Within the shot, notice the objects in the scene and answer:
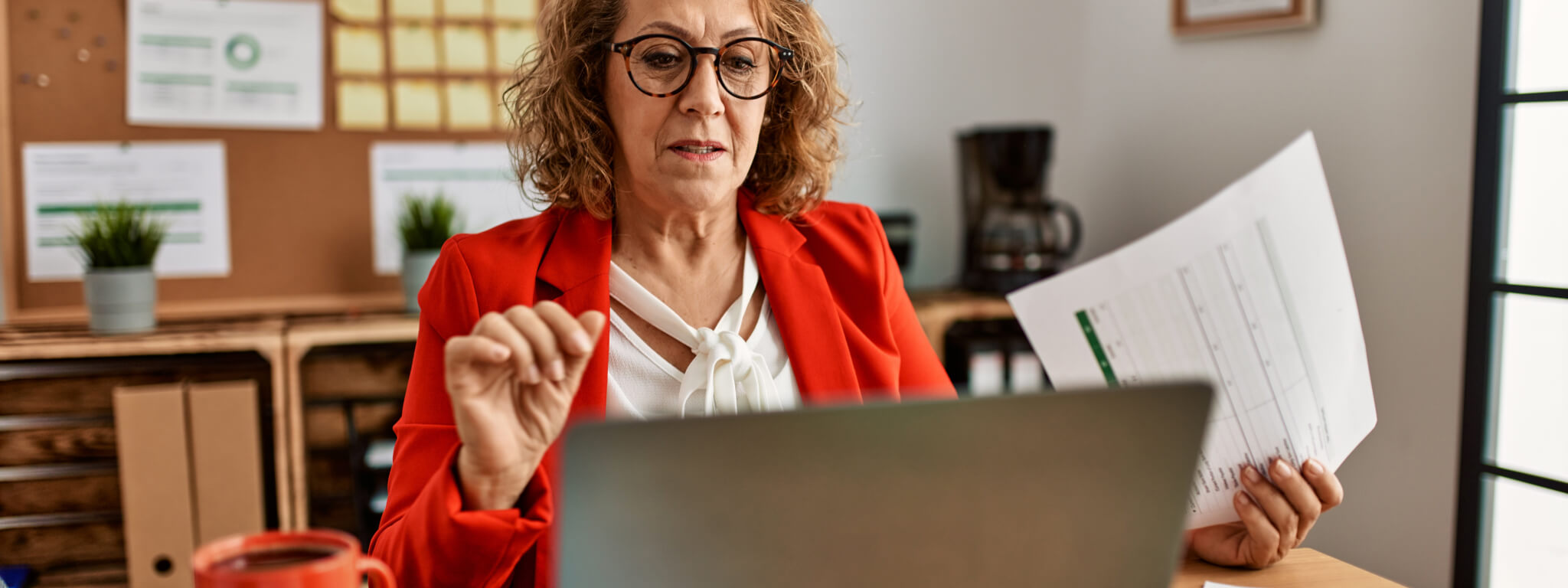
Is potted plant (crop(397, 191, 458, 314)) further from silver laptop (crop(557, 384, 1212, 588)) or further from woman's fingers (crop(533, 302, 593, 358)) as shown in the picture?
silver laptop (crop(557, 384, 1212, 588))

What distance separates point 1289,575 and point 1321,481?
11cm

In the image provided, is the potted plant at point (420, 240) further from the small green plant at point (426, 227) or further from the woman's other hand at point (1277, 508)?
the woman's other hand at point (1277, 508)

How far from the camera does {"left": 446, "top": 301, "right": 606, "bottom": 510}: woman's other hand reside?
26.4 inches

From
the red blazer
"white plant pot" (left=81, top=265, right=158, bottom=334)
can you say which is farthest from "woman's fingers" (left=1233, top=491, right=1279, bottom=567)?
"white plant pot" (left=81, top=265, right=158, bottom=334)

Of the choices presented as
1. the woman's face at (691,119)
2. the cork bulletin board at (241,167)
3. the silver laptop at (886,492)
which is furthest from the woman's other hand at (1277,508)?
the cork bulletin board at (241,167)

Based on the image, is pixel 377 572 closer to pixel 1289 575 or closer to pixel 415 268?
pixel 1289 575

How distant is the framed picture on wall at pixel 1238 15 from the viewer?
2.21m

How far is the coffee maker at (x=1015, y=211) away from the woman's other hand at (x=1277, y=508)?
5.44ft

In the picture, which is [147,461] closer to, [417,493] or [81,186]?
[81,186]

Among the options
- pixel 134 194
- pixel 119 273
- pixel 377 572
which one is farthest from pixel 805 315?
pixel 134 194

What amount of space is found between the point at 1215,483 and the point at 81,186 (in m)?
2.41

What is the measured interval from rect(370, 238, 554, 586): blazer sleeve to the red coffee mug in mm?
193

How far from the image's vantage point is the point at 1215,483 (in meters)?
0.93

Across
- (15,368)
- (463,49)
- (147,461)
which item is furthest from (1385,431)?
(15,368)
